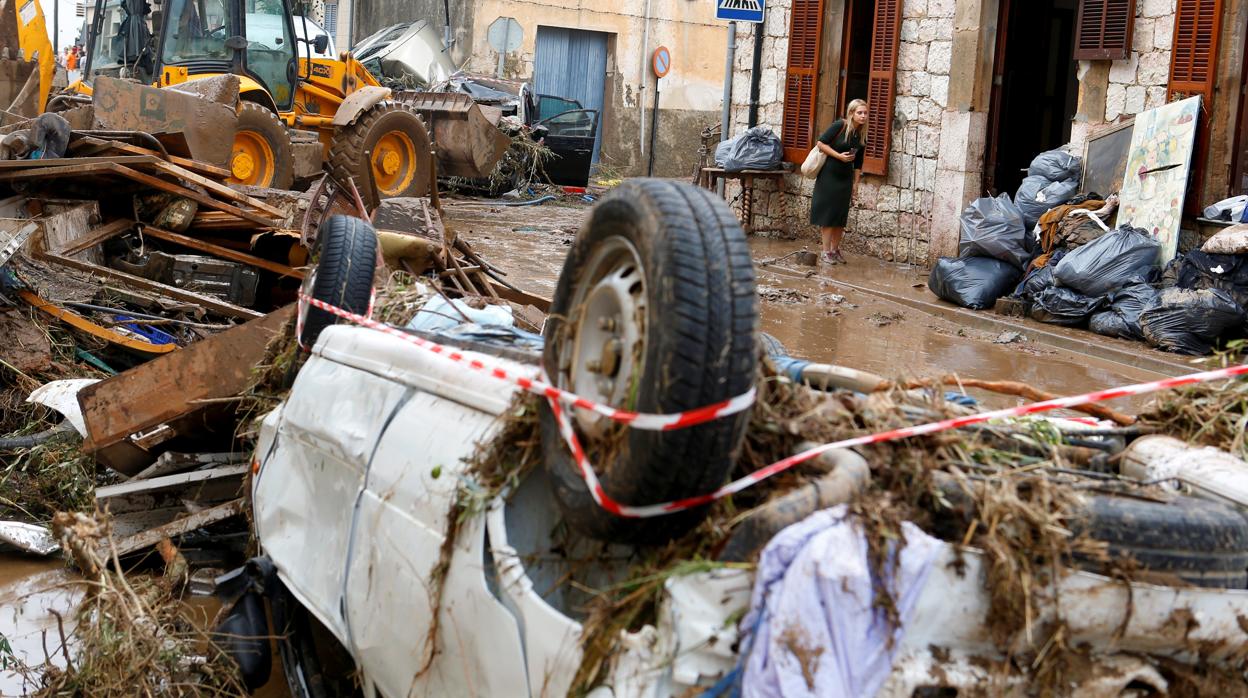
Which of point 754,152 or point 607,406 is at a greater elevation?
point 754,152

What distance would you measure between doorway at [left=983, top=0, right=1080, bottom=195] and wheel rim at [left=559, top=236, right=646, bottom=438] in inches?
535

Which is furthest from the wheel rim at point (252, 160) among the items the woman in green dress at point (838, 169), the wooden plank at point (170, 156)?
the woman in green dress at point (838, 169)

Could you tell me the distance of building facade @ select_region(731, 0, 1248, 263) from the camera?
1040 cm

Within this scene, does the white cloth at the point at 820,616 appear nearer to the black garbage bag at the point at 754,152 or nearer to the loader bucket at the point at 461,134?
the black garbage bag at the point at 754,152

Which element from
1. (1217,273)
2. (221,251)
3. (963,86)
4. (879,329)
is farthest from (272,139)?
(1217,273)

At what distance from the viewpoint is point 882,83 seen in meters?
14.4

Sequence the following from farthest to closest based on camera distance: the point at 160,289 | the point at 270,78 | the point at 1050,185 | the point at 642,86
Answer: the point at 642,86 < the point at 270,78 < the point at 1050,185 < the point at 160,289

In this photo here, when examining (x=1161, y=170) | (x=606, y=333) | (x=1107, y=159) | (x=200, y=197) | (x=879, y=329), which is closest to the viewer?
(x=606, y=333)

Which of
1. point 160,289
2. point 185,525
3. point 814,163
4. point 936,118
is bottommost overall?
point 185,525

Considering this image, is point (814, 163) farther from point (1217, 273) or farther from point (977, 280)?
point (1217, 273)

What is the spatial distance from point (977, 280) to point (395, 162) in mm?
8011

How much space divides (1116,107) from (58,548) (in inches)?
375

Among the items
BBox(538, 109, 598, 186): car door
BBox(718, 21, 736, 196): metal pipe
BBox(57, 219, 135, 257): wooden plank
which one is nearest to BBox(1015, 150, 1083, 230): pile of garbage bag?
BBox(718, 21, 736, 196): metal pipe

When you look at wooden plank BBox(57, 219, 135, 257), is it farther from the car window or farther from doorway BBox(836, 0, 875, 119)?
the car window
